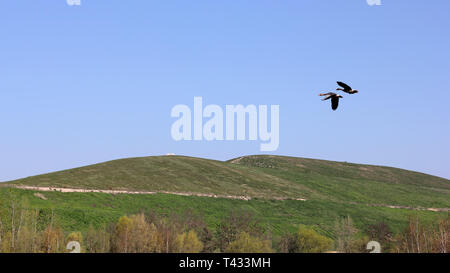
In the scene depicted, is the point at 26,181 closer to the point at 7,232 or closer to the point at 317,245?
the point at 7,232

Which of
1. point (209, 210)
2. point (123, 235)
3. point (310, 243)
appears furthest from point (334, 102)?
point (209, 210)

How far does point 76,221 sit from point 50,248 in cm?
3629

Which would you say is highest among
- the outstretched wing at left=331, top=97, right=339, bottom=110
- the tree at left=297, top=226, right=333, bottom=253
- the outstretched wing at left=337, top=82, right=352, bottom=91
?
the outstretched wing at left=337, top=82, right=352, bottom=91

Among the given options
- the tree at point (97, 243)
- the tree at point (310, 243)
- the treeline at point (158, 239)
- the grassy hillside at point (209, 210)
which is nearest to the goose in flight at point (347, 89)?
the treeline at point (158, 239)

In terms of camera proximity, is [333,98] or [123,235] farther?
[123,235]

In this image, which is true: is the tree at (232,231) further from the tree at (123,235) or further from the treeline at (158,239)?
A: the tree at (123,235)

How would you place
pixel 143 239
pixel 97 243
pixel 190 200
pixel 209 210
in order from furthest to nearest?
pixel 190 200
pixel 209 210
pixel 97 243
pixel 143 239

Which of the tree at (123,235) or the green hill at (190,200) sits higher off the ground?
the green hill at (190,200)

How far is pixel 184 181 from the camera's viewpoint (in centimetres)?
18088

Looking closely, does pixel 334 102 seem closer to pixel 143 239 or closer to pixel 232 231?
pixel 143 239

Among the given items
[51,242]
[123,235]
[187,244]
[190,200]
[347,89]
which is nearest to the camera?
[347,89]

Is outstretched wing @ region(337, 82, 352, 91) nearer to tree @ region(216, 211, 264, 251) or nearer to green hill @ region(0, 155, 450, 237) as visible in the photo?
tree @ region(216, 211, 264, 251)

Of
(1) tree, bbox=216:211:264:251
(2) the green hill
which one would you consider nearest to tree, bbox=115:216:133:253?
(1) tree, bbox=216:211:264:251
